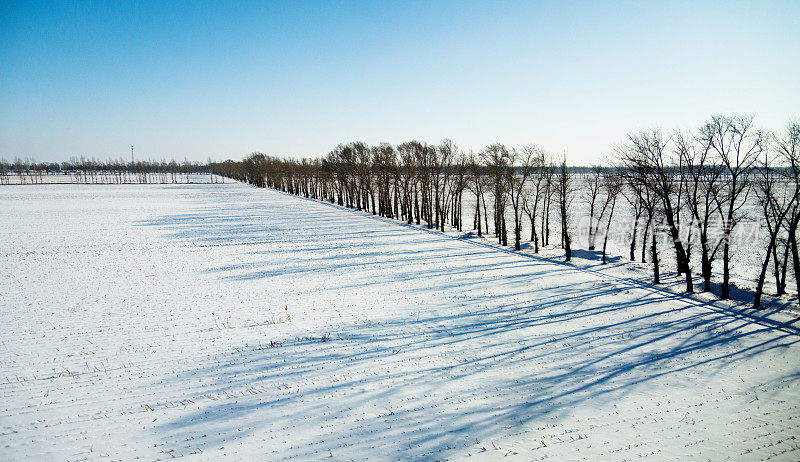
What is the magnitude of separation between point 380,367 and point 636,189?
2527 cm

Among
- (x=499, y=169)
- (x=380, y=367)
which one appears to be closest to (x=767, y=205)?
(x=499, y=169)

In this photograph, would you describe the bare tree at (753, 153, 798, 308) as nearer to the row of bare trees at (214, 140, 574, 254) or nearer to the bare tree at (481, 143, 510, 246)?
the row of bare trees at (214, 140, 574, 254)

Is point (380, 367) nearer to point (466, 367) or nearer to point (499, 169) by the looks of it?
point (466, 367)

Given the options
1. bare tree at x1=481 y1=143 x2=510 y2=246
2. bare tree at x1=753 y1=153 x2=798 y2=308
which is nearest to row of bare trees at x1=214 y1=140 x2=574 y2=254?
bare tree at x1=481 y1=143 x2=510 y2=246

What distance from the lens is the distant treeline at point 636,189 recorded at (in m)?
22.9

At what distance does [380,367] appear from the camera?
13.0 meters

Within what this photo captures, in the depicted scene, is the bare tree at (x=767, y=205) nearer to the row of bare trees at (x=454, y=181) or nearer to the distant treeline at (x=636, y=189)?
the distant treeline at (x=636, y=189)

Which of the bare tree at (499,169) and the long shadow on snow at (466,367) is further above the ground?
the bare tree at (499,169)

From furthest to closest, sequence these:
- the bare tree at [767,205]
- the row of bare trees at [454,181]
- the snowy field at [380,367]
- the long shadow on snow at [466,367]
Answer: the row of bare trees at [454,181]
the bare tree at [767,205]
the long shadow on snow at [466,367]
the snowy field at [380,367]

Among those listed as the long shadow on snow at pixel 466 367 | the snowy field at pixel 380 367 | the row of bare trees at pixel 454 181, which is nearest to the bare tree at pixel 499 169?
the row of bare trees at pixel 454 181

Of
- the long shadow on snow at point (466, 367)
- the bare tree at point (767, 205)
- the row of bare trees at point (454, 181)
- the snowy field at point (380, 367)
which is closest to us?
the snowy field at point (380, 367)

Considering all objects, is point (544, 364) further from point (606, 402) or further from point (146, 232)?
point (146, 232)

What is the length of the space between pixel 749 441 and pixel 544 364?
215 inches

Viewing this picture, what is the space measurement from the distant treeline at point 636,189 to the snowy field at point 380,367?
6.73 meters
